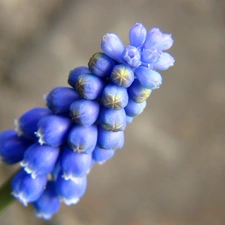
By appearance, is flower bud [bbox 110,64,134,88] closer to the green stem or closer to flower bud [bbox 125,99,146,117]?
flower bud [bbox 125,99,146,117]

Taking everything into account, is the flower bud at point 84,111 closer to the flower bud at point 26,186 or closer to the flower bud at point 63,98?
the flower bud at point 63,98

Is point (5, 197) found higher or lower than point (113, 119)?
→ lower

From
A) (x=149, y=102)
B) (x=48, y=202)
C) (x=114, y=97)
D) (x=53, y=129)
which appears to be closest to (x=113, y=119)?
(x=114, y=97)

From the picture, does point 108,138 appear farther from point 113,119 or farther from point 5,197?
point 5,197

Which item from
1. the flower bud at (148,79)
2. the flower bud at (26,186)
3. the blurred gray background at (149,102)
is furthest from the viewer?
the blurred gray background at (149,102)

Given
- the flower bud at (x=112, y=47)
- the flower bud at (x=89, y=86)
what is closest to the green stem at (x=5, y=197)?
the flower bud at (x=89, y=86)

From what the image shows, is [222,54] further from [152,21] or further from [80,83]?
[80,83]

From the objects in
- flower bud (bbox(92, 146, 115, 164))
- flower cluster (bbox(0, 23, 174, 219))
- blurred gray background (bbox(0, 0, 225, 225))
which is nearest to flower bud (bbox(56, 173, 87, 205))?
flower cluster (bbox(0, 23, 174, 219))
